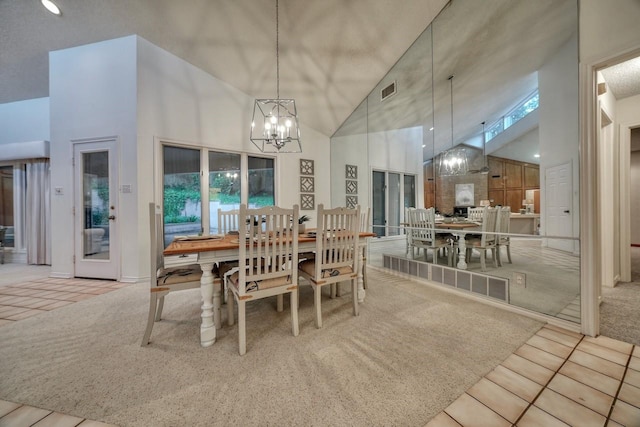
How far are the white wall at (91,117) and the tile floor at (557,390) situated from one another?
13.3 ft

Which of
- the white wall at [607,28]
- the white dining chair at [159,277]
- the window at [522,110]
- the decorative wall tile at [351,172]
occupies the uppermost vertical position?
the white wall at [607,28]

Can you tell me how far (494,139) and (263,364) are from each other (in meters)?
3.31

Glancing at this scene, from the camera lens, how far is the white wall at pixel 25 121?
450 centimetres

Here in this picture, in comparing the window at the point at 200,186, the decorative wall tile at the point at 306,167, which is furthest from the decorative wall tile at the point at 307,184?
the window at the point at 200,186

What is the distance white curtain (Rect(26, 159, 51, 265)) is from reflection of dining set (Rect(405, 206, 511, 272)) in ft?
21.2

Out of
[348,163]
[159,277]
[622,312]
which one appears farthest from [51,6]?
[622,312]

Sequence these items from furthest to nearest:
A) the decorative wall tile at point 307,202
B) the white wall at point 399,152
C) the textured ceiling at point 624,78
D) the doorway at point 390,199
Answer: the decorative wall tile at point 307,202
the doorway at point 390,199
the white wall at point 399,152
the textured ceiling at point 624,78

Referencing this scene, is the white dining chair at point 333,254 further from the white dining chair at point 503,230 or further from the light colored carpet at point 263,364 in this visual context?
the white dining chair at point 503,230

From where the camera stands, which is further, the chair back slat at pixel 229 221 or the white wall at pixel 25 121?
the white wall at pixel 25 121

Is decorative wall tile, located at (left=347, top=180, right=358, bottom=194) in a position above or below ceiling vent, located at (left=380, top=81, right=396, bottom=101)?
below

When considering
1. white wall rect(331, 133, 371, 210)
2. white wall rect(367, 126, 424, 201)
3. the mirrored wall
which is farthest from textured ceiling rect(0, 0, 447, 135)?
white wall rect(331, 133, 371, 210)

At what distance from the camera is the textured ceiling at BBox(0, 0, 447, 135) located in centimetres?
282

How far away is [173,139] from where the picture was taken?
11.8ft

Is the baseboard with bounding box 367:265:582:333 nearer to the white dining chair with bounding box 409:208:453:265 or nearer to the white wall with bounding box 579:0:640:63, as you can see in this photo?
the white dining chair with bounding box 409:208:453:265
